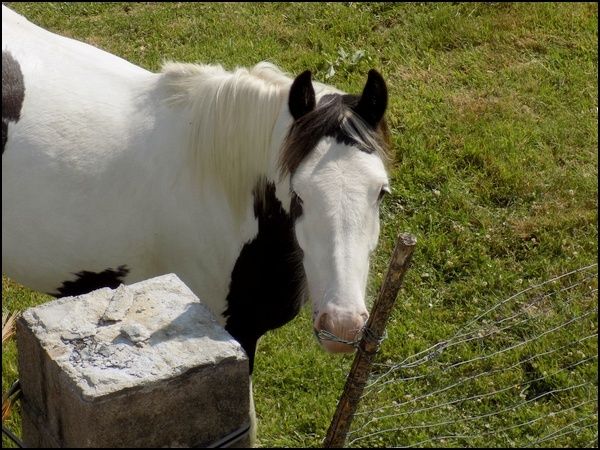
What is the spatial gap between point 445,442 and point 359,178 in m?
1.68

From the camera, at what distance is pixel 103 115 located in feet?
11.7

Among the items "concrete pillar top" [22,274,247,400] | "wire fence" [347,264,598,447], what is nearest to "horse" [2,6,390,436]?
"wire fence" [347,264,598,447]

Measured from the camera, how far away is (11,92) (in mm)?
3551

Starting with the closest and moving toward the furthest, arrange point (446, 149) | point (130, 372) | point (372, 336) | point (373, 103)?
point (130, 372) → point (372, 336) → point (373, 103) → point (446, 149)

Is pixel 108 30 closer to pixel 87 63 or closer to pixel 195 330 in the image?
pixel 87 63

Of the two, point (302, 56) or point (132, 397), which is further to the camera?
point (302, 56)

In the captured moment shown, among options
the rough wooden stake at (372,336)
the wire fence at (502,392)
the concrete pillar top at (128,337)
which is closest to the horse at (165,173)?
the rough wooden stake at (372,336)

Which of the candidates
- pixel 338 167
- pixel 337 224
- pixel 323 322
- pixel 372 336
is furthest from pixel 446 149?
pixel 372 336

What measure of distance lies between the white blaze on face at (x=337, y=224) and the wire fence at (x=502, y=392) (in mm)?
1113

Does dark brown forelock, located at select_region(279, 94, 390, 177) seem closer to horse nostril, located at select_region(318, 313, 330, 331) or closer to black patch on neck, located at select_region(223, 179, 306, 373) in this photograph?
black patch on neck, located at select_region(223, 179, 306, 373)

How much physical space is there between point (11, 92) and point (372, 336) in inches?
78.1

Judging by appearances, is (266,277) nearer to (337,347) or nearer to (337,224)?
(337,224)

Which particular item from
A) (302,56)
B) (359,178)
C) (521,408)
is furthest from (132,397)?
(302,56)

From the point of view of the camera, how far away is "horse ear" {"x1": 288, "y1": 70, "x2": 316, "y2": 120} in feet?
9.78
